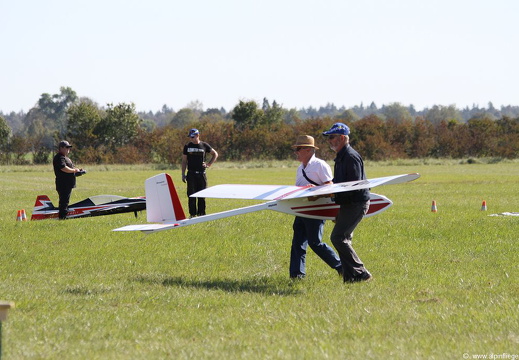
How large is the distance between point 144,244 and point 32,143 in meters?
52.0

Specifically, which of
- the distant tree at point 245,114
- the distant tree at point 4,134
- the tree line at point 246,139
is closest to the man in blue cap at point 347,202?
the tree line at point 246,139

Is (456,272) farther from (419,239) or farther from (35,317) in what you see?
(35,317)

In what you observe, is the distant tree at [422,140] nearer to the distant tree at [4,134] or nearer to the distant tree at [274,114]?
the distant tree at [274,114]

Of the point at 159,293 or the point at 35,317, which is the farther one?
the point at 159,293

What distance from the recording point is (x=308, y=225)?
9.32 m

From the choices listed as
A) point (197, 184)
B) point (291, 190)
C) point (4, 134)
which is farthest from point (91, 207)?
point (4, 134)

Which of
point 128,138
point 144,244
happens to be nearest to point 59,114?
point 128,138

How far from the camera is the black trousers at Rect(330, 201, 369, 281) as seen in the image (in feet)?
Answer: 29.1

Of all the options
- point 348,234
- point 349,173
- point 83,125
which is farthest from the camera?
point 83,125

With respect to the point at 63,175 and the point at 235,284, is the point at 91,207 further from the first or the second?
the point at 235,284

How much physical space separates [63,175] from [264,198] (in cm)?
795

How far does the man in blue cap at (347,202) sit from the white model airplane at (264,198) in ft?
0.64

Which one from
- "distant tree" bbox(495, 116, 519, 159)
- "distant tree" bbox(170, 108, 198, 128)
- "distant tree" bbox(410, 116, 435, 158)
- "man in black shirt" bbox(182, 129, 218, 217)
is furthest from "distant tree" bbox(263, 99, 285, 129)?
"distant tree" bbox(170, 108, 198, 128)

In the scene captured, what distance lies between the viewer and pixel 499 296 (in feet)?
26.0
